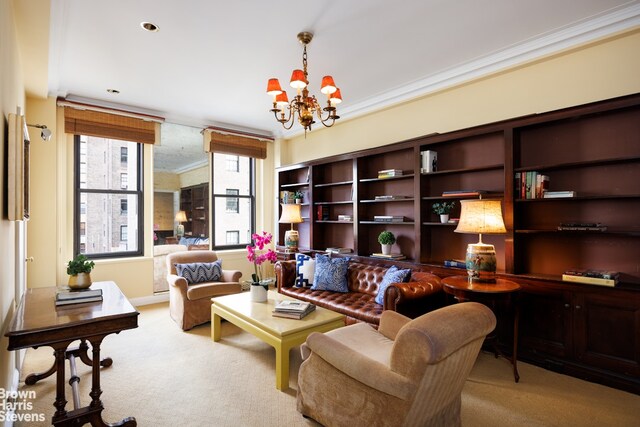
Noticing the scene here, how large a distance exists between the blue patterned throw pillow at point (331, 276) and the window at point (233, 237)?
2.48 metres

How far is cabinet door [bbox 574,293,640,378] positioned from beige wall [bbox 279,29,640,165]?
5.62 ft

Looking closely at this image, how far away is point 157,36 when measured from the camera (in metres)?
3.01

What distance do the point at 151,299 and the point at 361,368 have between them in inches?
173

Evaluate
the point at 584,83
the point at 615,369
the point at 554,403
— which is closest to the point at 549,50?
the point at 584,83

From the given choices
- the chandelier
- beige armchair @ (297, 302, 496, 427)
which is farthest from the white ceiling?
beige armchair @ (297, 302, 496, 427)

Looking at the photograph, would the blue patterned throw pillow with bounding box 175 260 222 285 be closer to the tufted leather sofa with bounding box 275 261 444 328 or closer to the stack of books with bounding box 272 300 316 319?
the tufted leather sofa with bounding box 275 261 444 328

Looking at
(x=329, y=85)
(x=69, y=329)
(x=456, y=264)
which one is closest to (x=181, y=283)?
(x=69, y=329)

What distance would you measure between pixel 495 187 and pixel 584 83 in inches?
45.2

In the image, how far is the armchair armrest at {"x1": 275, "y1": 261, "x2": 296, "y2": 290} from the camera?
4.44 m

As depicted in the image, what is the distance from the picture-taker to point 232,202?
20.3 feet

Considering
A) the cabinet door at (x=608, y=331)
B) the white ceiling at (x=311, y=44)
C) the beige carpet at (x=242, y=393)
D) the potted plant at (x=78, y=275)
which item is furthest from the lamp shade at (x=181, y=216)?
the cabinet door at (x=608, y=331)

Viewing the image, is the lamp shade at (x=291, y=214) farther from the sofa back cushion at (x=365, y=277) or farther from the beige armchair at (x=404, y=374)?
the beige armchair at (x=404, y=374)

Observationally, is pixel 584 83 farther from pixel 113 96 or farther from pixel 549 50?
pixel 113 96

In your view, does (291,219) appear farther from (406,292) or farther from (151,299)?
(406,292)
